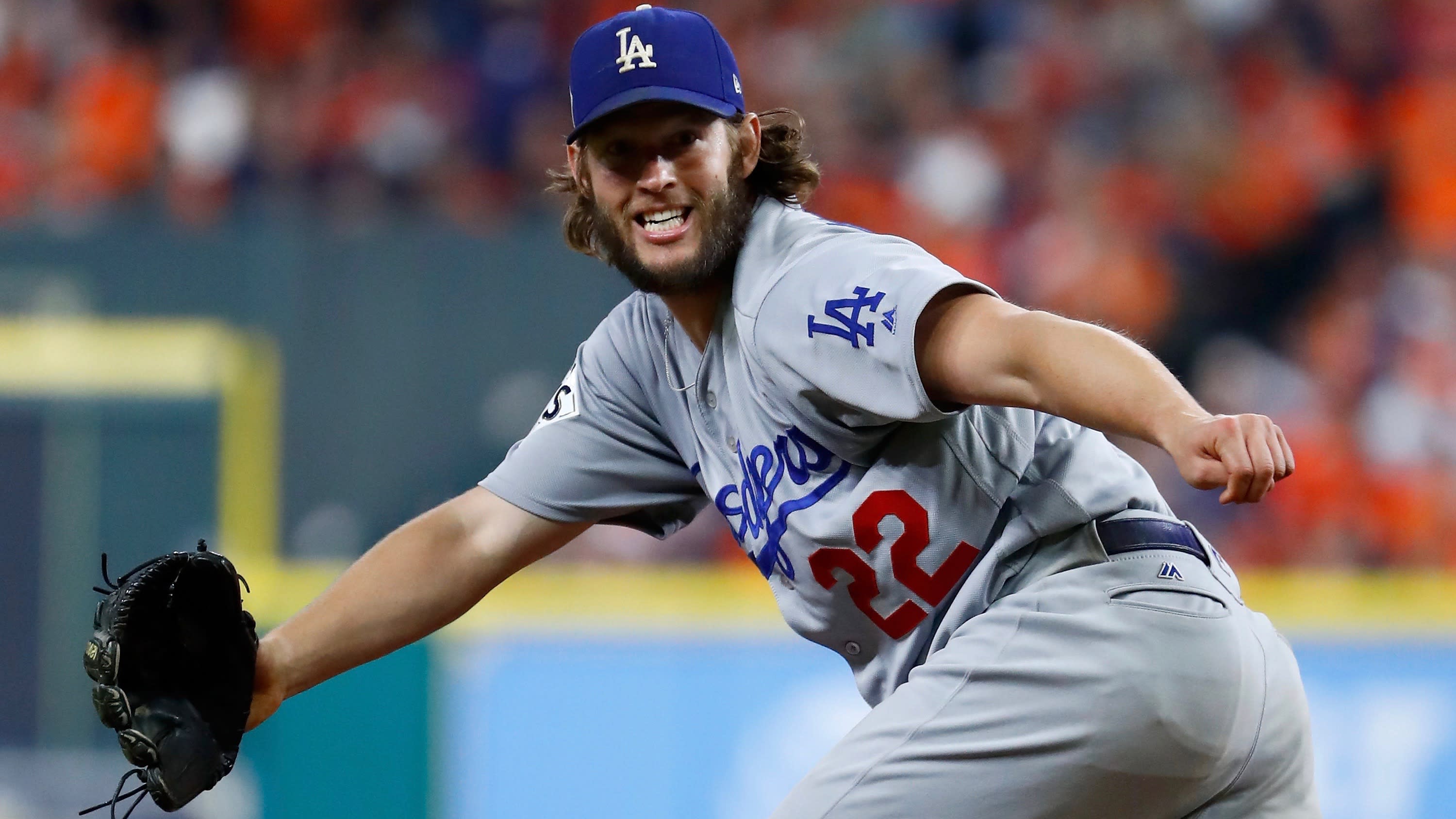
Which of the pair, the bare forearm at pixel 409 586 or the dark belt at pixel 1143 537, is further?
the bare forearm at pixel 409 586

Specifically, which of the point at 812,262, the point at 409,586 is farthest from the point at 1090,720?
the point at 409,586

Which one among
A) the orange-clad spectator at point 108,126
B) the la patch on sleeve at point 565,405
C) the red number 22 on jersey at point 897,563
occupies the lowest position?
the red number 22 on jersey at point 897,563

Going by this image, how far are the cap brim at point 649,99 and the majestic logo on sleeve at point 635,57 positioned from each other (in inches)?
1.4

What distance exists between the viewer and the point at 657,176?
2621 mm

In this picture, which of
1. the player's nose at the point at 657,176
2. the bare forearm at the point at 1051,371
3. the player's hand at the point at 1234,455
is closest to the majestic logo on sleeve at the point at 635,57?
the player's nose at the point at 657,176

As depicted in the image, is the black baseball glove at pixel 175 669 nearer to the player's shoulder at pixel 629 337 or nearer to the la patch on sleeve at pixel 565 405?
the la patch on sleeve at pixel 565 405

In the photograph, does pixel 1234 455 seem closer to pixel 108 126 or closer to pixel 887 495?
pixel 887 495

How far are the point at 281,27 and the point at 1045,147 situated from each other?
4182mm

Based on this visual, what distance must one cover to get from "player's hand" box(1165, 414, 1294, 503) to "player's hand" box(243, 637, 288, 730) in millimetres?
1603

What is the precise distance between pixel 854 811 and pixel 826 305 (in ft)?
2.36

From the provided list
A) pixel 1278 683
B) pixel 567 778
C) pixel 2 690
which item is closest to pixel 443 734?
pixel 567 778

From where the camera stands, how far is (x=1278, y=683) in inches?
92.7

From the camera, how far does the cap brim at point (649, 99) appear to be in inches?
101

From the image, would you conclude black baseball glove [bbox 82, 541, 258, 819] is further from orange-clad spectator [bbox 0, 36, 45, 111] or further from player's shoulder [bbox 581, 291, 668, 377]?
orange-clad spectator [bbox 0, 36, 45, 111]
